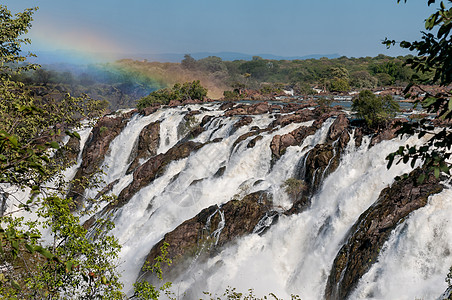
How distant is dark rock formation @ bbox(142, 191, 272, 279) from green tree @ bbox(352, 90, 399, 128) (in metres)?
7.25

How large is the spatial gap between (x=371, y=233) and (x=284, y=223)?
4407mm

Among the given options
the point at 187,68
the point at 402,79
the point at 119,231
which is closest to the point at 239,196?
the point at 119,231

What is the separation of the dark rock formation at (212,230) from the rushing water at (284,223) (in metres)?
0.51

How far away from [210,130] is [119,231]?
11.4 metres

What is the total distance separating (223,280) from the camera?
594 inches

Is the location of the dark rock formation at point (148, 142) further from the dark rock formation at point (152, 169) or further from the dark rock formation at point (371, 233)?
the dark rock formation at point (371, 233)

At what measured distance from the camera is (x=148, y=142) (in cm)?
3114

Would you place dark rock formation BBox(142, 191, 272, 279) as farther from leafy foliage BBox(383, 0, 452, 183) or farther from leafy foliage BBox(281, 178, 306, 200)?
leafy foliage BBox(383, 0, 452, 183)

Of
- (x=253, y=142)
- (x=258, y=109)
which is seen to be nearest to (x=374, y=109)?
(x=253, y=142)

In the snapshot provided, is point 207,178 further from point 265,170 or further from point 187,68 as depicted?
point 187,68

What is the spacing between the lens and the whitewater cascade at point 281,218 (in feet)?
37.8

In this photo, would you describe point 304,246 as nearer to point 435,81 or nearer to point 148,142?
point 435,81

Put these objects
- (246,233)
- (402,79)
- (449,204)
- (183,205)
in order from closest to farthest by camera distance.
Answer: (449,204) → (246,233) → (183,205) → (402,79)

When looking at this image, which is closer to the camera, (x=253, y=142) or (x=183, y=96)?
(x=253, y=142)
